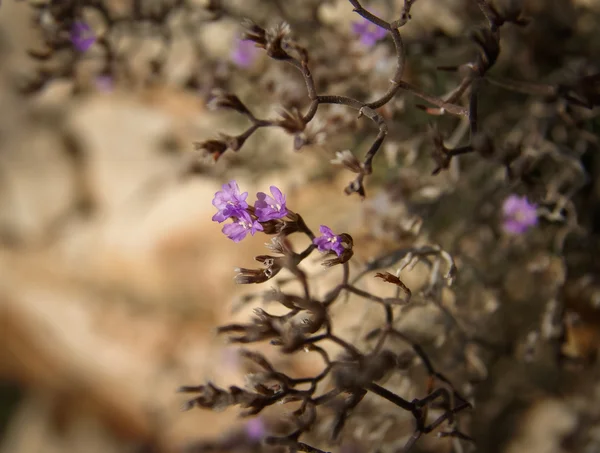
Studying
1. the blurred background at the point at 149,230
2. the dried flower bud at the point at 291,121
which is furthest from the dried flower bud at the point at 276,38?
the blurred background at the point at 149,230

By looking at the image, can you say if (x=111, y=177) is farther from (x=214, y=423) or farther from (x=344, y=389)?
(x=344, y=389)

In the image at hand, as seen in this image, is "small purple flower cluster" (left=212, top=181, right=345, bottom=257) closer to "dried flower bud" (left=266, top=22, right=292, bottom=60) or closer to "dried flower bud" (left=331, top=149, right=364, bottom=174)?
"dried flower bud" (left=331, top=149, right=364, bottom=174)

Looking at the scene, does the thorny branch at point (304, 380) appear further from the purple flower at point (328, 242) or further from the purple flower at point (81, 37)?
the purple flower at point (81, 37)

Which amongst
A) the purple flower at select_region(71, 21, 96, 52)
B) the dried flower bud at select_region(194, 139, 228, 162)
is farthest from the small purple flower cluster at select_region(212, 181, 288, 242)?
the purple flower at select_region(71, 21, 96, 52)

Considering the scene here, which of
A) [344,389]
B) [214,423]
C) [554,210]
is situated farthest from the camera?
[214,423]

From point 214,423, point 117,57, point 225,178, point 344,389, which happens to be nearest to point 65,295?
point 214,423

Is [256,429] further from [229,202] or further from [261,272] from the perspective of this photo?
[229,202]
